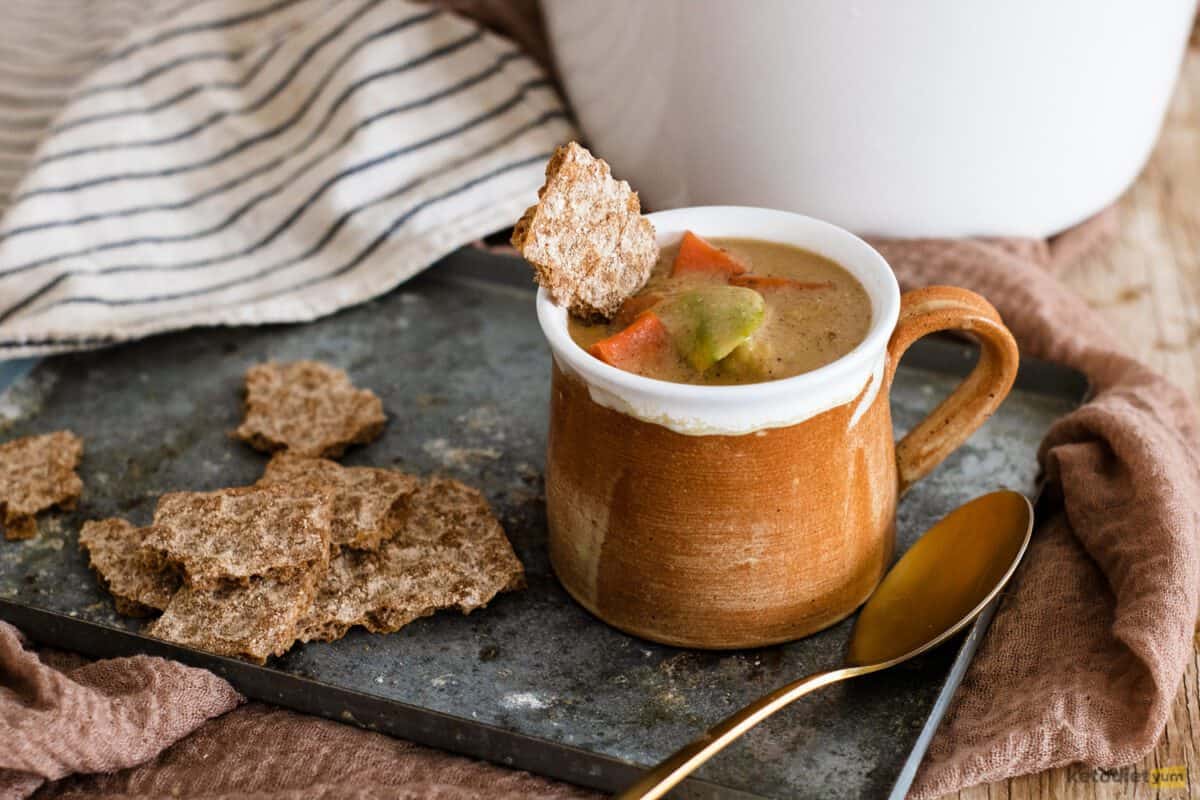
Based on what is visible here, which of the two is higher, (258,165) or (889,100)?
(889,100)

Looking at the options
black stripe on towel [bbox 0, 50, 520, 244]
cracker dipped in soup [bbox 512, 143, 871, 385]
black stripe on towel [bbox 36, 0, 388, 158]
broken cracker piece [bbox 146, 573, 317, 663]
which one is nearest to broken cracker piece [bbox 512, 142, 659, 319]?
cracker dipped in soup [bbox 512, 143, 871, 385]

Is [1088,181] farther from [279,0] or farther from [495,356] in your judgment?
[279,0]

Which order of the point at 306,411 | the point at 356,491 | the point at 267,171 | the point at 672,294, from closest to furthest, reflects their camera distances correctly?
the point at 672,294, the point at 356,491, the point at 306,411, the point at 267,171

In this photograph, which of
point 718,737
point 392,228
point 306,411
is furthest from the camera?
point 392,228

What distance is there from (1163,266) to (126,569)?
1.28m

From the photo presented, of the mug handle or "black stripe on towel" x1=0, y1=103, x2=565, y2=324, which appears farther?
"black stripe on towel" x1=0, y1=103, x2=565, y2=324

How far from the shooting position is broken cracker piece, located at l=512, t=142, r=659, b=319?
40.4 inches

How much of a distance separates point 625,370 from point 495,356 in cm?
49

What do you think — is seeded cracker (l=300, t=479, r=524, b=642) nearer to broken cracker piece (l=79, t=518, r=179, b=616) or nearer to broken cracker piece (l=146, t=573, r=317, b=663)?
broken cracker piece (l=146, t=573, r=317, b=663)

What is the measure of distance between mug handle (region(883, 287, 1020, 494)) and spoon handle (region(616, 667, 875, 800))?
21 cm

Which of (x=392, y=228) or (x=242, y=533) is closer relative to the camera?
(x=242, y=533)

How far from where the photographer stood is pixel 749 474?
1.00 metres

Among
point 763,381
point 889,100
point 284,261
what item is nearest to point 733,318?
point 763,381

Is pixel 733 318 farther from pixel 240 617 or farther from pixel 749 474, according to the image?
pixel 240 617
